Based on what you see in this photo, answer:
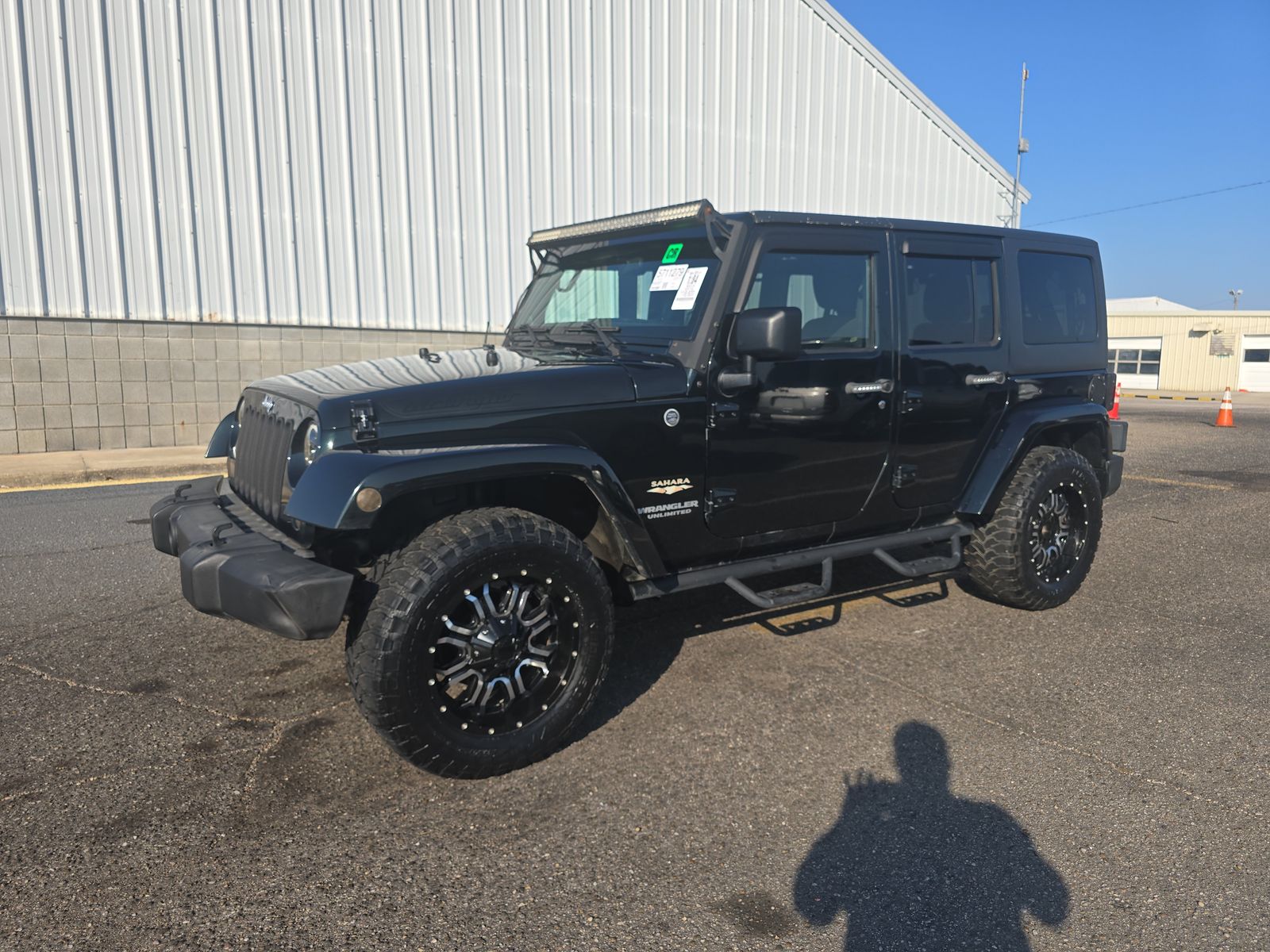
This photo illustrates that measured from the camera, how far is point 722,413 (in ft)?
11.9

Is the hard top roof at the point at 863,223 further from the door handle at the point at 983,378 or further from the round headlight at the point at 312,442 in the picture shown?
the round headlight at the point at 312,442

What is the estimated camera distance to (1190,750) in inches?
132

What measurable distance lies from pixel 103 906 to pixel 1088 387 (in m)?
5.04

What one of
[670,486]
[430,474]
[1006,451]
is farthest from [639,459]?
[1006,451]

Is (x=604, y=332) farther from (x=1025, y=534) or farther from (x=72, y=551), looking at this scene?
(x=72, y=551)

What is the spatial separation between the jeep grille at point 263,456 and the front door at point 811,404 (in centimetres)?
159

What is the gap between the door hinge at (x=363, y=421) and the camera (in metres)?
3.04

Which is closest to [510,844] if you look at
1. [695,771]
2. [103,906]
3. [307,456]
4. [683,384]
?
[695,771]

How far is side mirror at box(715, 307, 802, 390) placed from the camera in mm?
3420

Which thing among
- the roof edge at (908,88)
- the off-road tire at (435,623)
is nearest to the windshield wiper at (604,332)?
the off-road tire at (435,623)

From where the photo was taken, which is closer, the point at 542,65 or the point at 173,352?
the point at 173,352

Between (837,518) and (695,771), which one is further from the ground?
(837,518)

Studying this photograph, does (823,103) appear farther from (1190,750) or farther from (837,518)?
(1190,750)

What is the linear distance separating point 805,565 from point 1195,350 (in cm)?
3853
